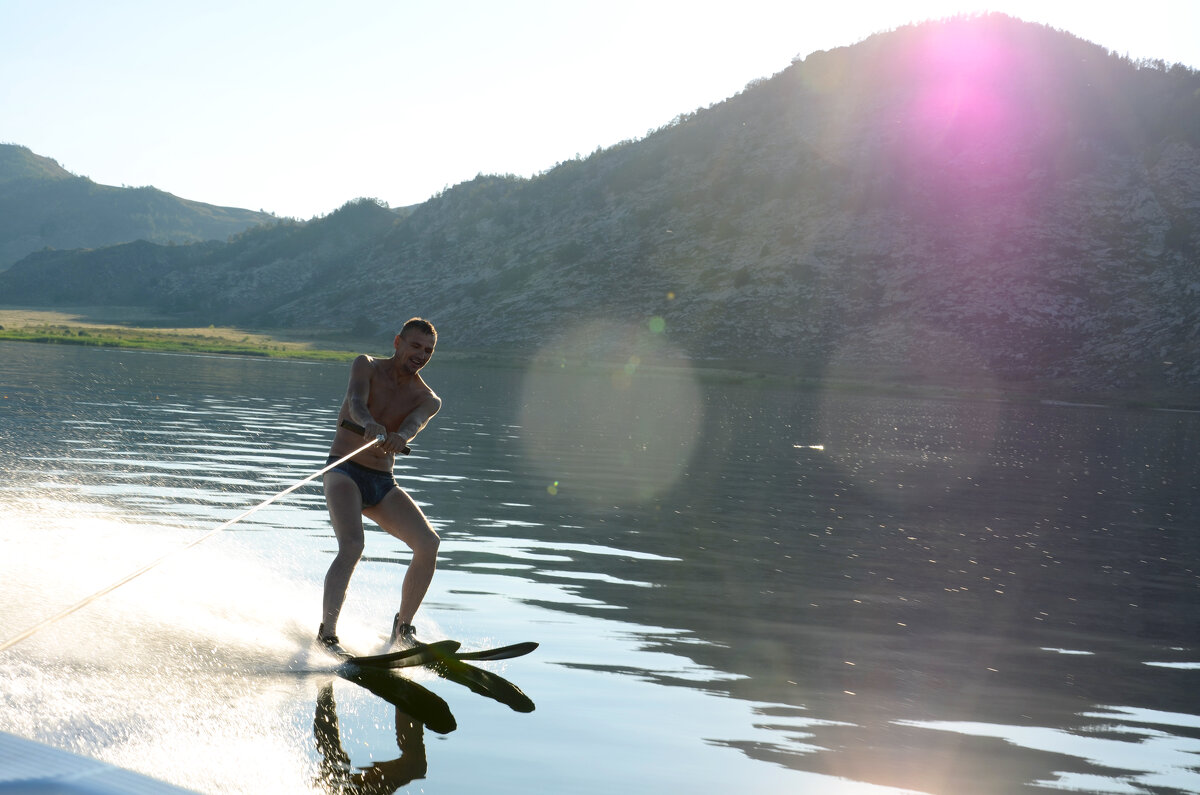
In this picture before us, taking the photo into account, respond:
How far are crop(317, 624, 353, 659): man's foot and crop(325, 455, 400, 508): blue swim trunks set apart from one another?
90 cm

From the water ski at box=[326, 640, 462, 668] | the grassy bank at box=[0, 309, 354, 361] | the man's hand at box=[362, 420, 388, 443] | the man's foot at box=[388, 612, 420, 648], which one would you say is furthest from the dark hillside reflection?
the grassy bank at box=[0, 309, 354, 361]

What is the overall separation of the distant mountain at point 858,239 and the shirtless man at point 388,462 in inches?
2773

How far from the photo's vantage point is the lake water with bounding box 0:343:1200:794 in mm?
6020

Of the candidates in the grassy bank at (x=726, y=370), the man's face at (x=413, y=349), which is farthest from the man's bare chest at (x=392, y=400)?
the grassy bank at (x=726, y=370)

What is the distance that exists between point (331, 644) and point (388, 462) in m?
1.28

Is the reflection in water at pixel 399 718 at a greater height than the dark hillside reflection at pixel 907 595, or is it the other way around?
the dark hillside reflection at pixel 907 595

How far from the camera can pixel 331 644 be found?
751cm

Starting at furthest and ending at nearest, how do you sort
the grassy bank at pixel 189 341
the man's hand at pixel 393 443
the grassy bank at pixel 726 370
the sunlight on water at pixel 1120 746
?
the grassy bank at pixel 189 341
the grassy bank at pixel 726 370
the man's hand at pixel 393 443
the sunlight on water at pixel 1120 746

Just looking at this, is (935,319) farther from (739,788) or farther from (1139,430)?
(739,788)

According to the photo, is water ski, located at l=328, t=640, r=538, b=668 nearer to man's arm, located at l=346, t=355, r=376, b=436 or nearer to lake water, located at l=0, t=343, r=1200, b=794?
lake water, located at l=0, t=343, r=1200, b=794

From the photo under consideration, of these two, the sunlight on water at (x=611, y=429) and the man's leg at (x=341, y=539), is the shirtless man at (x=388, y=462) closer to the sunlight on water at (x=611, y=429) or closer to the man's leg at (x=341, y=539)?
Answer: the man's leg at (x=341, y=539)

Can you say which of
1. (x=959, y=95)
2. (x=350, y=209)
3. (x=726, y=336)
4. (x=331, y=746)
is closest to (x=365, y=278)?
(x=350, y=209)

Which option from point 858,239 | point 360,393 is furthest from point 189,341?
point 360,393

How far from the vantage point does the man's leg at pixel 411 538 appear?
7.85m
